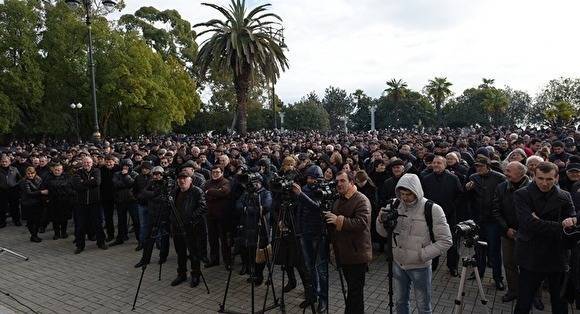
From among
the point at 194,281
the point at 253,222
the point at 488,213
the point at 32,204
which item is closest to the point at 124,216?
the point at 32,204

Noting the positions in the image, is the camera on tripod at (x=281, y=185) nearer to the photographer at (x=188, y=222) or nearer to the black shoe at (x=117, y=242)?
the photographer at (x=188, y=222)

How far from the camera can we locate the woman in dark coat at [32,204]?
9.90m

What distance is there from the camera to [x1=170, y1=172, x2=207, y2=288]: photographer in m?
6.53

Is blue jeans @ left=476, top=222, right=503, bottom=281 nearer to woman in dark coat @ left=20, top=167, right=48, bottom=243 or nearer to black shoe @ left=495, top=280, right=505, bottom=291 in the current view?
black shoe @ left=495, top=280, right=505, bottom=291

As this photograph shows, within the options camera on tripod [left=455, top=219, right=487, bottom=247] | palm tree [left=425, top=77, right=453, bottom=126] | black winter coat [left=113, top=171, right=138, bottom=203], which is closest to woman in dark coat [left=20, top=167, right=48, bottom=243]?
black winter coat [left=113, top=171, right=138, bottom=203]

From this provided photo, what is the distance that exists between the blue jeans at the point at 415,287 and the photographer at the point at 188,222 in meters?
3.45

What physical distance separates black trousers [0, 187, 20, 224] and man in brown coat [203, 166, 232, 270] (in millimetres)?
7392

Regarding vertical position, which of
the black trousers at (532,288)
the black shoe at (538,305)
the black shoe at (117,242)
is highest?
the black trousers at (532,288)

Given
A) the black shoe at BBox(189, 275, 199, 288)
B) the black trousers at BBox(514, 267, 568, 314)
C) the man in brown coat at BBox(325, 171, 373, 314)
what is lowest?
the black shoe at BBox(189, 275, 199, 288)

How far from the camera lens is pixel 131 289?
6469mm

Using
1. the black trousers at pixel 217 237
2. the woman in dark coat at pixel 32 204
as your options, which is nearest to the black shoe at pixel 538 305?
the black trousers at pixel 217 237

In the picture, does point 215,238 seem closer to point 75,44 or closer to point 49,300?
point 49,300

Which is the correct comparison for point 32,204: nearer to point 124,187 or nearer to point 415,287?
point 124,187

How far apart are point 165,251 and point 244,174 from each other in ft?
9.76
